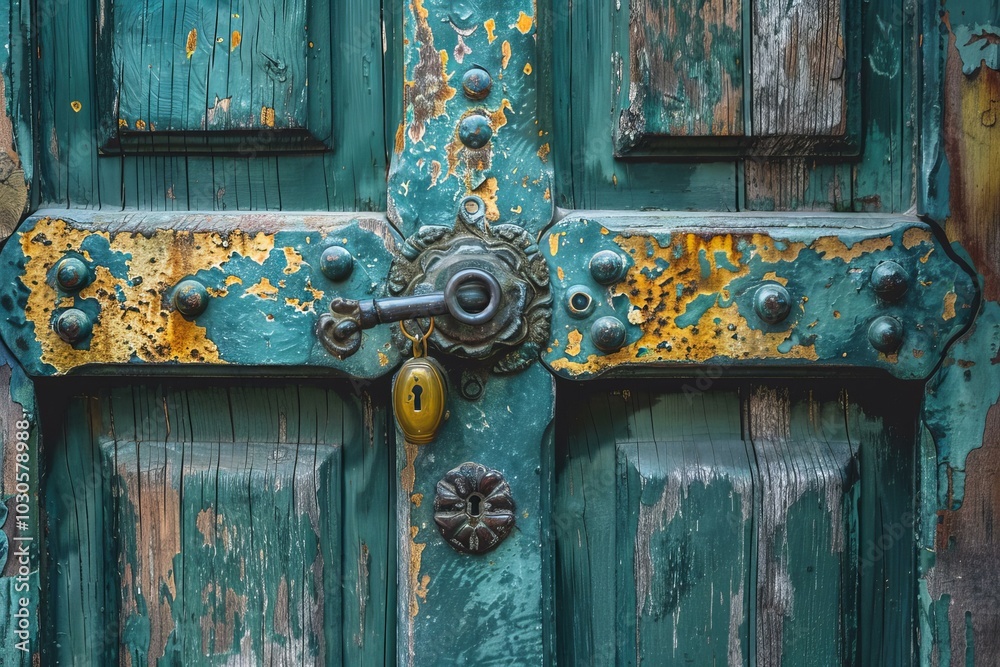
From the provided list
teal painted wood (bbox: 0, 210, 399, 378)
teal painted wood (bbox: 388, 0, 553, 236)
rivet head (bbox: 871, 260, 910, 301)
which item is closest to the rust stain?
teal painted wood (bbox: 388, 0, 553, 236)

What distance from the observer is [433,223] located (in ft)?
2.61

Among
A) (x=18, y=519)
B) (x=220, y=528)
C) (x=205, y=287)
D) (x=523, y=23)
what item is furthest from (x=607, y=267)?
(x=18, y=519)

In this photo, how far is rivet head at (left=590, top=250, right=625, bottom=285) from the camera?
2.54 ft

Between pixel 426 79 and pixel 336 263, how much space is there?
0.21 meters

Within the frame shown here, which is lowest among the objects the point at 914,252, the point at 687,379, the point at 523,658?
the point at 523,658

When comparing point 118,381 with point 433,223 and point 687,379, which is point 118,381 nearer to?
point 433,223

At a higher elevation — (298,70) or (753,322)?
(298,70)

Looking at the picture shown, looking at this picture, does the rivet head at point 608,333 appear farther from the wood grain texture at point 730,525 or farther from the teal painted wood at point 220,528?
the teal painted wood at point 220,528

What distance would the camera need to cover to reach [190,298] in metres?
0.78

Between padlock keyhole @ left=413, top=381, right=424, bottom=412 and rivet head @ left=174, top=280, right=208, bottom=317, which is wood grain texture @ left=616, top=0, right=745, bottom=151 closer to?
padlock keyhole @ left=413, top=381, right=424, bottom=412

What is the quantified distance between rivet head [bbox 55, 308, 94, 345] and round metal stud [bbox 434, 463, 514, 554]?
1.32ft

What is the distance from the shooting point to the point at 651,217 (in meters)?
0.81

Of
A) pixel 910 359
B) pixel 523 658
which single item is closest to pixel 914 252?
pixel 910 359

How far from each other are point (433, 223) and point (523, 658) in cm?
47
